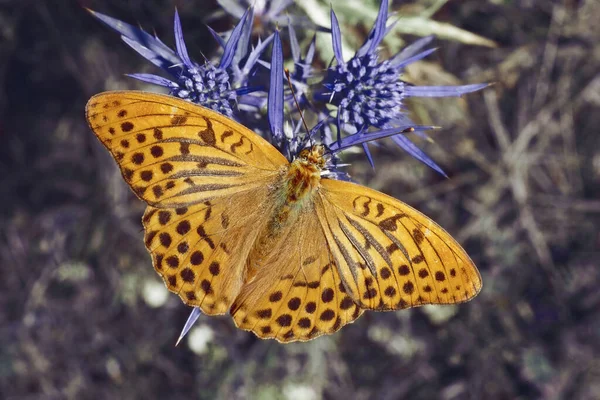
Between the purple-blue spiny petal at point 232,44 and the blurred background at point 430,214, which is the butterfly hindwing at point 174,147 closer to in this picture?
the purple-blue spiny petal at point 232,44

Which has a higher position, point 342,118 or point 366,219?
point 342,118

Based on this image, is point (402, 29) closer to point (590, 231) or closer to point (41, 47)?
point (590, 231)

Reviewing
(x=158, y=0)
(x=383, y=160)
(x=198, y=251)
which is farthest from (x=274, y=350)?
(x=158, y=0)

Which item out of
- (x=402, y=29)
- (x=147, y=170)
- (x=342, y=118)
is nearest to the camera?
(x=147, y=170)

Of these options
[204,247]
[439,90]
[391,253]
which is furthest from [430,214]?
[204,247]

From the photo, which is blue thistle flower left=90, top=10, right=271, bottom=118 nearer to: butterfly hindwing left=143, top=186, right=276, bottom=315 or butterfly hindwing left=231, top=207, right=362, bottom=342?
butterfly hindwing left=143, top=186, right=276, bottom=315

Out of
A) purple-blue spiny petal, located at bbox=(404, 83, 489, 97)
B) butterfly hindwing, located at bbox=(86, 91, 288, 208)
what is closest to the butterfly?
butterfly hindwing, located at bbox=(86, 91, 288, 208)

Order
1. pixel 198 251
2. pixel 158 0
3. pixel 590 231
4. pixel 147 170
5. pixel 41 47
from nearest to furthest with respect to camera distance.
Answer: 1. pixel 147 170
2. pixel 198 251
3. pixel 158 0
4. pixel 41 47
5. pixel 590 231

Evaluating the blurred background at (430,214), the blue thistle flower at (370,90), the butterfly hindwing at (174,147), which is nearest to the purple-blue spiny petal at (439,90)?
the blue thistle flower at (370,90)
